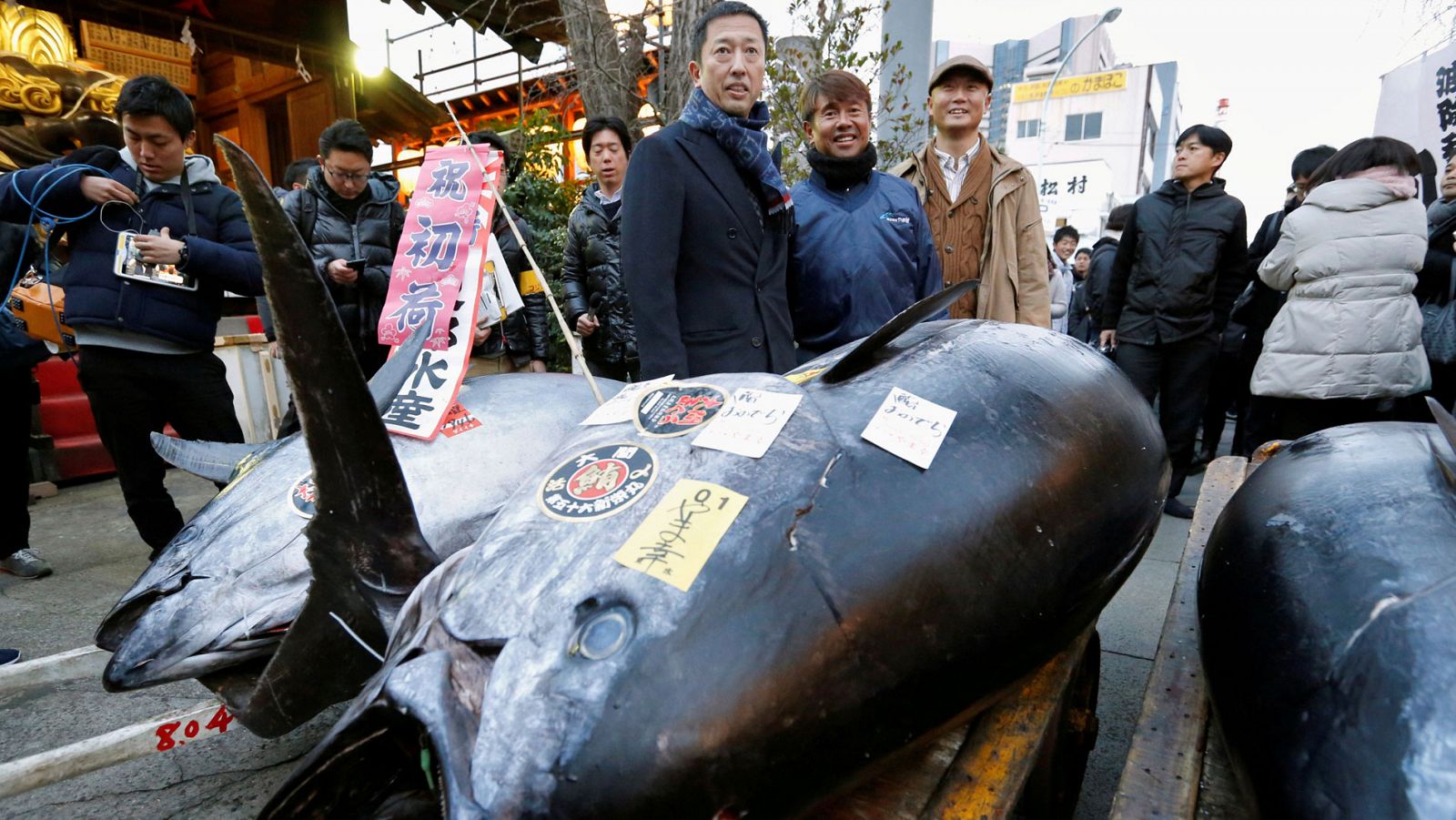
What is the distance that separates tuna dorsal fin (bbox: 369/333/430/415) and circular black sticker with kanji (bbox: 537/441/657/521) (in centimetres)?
90

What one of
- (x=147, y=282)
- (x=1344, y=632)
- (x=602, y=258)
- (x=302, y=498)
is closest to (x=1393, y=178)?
(x=1344, y=632)

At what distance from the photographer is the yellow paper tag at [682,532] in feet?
3.30

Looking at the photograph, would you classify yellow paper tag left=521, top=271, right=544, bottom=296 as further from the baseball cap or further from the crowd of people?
the baseball cap

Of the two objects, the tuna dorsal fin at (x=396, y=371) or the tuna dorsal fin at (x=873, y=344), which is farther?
the tuna dorsal fin at (x=396, y=371)

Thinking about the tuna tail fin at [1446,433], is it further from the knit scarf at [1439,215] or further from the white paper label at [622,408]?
the knit scarf at [1439,215]

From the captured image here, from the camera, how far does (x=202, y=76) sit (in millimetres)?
10992

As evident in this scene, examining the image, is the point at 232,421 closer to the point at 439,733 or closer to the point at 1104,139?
the point at 439,733

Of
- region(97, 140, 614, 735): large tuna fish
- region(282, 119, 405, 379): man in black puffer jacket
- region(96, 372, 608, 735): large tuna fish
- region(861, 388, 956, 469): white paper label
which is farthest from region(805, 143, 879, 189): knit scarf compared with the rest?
region(282, 119, 405, 379): man in black puffer jacket

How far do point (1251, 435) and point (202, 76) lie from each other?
1403 cm

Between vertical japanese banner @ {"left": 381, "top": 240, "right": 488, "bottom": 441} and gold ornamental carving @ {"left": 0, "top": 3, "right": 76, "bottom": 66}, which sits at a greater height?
gold ornamental carving @ {"left": 0, "top": 3, "right": 76, "bottom": 66}

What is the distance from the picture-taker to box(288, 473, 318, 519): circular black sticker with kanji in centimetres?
171

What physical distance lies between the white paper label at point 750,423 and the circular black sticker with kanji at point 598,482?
0.36ft

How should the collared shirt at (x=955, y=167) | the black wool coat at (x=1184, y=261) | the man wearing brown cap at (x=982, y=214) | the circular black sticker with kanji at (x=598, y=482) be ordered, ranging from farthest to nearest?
the black wool coat at (x=1184, y=261) < the collared shirt at (x=955, y=167) < the man wearing brown cap at (x=982, y=214) < the circular black sticker with kanji at (x=598, y=482)

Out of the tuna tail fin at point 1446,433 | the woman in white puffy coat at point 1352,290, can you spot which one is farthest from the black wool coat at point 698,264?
the woman in white puffy coat at point 1352,290
